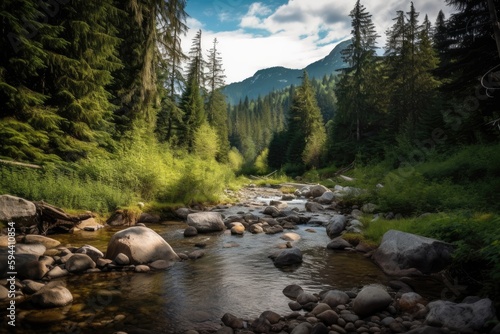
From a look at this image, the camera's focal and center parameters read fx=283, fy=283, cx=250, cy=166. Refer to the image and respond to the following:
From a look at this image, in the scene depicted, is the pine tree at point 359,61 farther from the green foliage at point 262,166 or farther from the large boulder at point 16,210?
the large boulder at point 16,210

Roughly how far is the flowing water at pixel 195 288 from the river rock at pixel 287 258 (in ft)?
0.71

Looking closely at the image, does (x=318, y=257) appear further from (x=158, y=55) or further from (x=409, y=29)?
(x=409, y=29)

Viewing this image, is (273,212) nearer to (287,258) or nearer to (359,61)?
(287,258)

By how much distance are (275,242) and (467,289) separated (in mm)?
5379

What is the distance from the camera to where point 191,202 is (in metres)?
14.9

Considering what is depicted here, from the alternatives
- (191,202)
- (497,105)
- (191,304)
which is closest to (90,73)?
(191,202)

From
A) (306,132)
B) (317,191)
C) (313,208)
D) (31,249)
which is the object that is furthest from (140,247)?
(306,132)

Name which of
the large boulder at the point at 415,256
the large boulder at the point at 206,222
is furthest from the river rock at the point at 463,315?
the large boulder at the point at 206,222

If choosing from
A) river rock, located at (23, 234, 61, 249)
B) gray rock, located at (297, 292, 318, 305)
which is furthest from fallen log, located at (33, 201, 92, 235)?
gray rock, located at (297, 292, 318, 305)

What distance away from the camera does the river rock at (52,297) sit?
472 centimetres

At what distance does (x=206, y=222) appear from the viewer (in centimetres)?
1084

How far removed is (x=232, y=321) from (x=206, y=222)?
6555 mm

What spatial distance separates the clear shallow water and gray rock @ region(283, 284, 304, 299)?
0.14 m

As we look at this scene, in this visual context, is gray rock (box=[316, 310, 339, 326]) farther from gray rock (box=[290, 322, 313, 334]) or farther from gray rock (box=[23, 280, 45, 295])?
gray rock (box=[23, 280, 45, 295])
